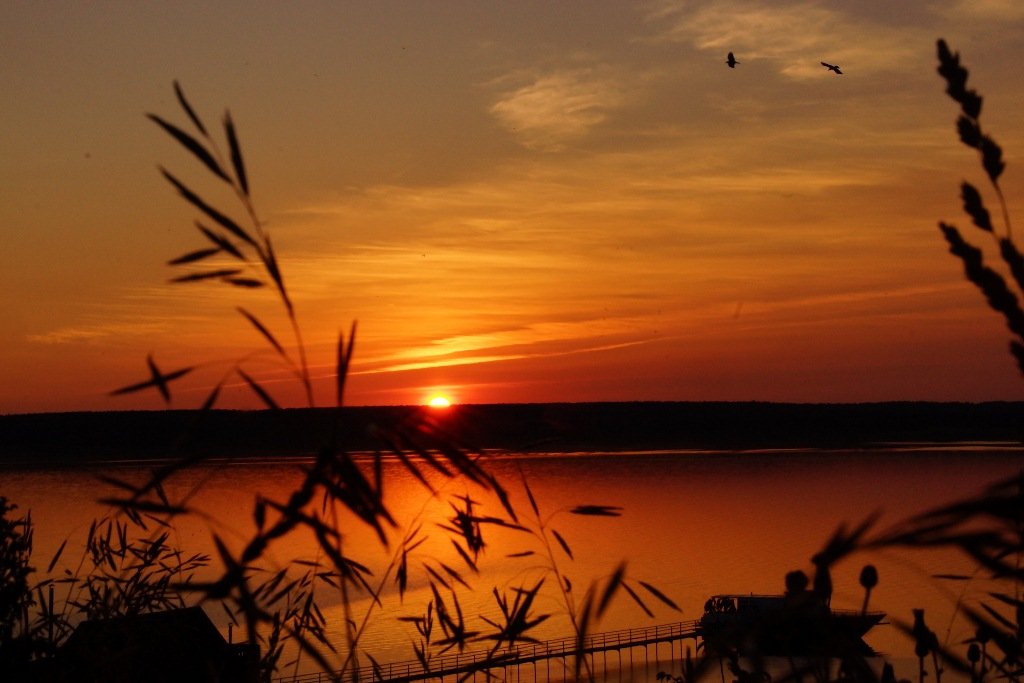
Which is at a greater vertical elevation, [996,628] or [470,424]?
[470,424]

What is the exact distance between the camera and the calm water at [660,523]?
47438 mm

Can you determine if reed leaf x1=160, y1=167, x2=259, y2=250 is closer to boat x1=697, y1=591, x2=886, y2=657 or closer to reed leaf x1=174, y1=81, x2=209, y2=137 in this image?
reed leaf x1=174, y1=81, x2=209, y2=137

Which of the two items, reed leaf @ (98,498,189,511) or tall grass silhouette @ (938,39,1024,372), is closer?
tall grass silhouette @ (938,39,1024,372)

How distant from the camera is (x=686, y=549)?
196 feet

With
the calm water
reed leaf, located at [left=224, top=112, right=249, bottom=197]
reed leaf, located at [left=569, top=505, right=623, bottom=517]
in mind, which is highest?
reed leaf, located at [left=224, top=112, right=249, bottom=197]

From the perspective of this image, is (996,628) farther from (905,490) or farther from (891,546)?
(905,490)

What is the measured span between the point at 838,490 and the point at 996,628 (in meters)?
89.3

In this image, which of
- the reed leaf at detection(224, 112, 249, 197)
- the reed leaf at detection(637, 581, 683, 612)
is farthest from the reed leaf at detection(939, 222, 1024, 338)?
the reed leaf at detection(637, 581, 683, 612)

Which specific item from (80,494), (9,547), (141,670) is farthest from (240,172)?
(80,494)

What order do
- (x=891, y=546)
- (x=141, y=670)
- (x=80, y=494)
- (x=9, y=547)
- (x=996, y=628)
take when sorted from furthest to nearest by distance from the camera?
(x=80, y=494) < (x=9, y=547) < (x=141, y=670) < (x=996, y=628) < (x=891, y=546)

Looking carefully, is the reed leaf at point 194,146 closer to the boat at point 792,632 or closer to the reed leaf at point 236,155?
the reed leaf at point 236,155

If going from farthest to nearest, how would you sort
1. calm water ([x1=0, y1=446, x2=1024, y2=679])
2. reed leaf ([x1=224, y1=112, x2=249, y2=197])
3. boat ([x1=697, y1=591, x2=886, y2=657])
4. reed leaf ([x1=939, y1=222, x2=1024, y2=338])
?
calm water ([x1=0, y1=446, x2=1024, y2=679])
reed leaf ([x1=224, y1=112, x2=249, y2=197])
boat ([x1=697, y1=591, x2=886, y2=657])
reed leaf ([x1=939, y1=222, x2=1024, y2=338])

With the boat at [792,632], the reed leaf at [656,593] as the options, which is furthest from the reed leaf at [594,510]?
the boat at [792,632]

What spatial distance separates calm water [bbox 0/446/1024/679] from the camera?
156 ft
